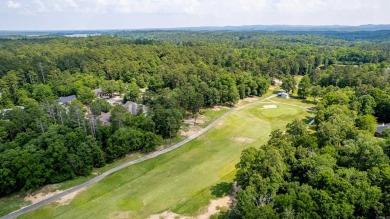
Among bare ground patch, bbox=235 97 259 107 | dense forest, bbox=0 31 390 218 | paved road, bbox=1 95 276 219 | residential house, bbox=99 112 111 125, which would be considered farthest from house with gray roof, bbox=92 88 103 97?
bare ground patch, bbox=235 97 259 107

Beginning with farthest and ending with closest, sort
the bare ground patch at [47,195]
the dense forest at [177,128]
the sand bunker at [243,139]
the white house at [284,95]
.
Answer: the white house at [284,95]
the sand bunker at [243,139]
the bare ground patch at [47,195]
the dense forest at [177,128]

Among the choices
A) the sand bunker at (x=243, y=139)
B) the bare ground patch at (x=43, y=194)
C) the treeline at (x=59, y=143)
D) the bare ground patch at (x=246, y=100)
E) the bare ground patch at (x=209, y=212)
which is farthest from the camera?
the bare ground patch at (x=246, y=100)

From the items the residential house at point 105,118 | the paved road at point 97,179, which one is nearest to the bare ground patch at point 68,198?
the paved road at point 97,179

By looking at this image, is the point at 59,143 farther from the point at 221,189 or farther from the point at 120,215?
the point at 221,189

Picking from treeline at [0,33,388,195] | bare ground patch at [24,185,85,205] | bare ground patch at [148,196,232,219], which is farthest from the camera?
treeline at [0,33,388,195]

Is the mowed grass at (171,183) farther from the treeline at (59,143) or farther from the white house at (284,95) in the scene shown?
the white house at (284,95)

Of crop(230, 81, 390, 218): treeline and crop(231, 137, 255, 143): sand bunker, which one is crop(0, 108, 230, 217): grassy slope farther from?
crop(230, 81, 390, 218): treeline

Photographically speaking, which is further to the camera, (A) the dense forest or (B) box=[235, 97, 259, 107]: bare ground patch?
(B) box=[235, 97, 259, 107]: bare ground patch

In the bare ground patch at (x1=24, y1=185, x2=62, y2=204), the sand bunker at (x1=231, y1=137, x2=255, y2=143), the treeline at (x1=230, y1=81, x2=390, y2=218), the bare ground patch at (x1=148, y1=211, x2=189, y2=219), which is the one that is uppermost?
the treeline at (x1=230, y1=81, x2=390, y2=218)
